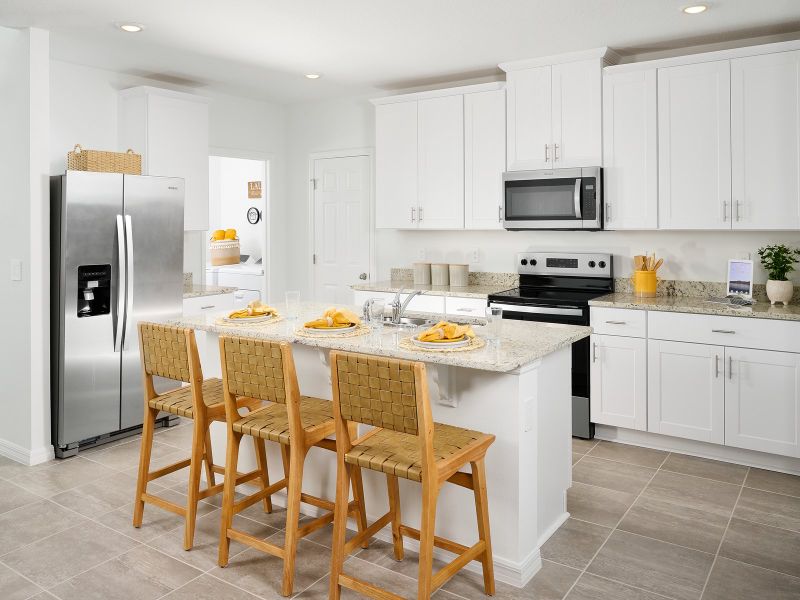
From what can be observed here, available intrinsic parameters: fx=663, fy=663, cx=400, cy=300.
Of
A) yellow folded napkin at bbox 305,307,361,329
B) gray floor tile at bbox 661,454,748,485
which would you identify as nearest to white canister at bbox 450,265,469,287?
gray floor tile at bbox 661,454,748,485

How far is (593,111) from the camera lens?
4.42m

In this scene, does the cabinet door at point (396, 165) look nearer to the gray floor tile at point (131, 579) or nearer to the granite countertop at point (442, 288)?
the granite countertop at point (442, 288)

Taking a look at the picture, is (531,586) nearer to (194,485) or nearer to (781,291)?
(194,485)

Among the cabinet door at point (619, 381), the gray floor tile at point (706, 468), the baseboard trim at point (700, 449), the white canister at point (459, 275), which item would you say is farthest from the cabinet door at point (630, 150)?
the gray floor tile at point (706, 468)

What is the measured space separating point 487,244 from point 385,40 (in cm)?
Answer: 184

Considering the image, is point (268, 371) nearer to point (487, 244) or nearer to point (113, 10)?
point (113, 10)

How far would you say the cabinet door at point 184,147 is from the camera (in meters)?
4.97

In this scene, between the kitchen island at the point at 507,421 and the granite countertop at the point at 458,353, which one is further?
the kitchen island at the point at 507,421

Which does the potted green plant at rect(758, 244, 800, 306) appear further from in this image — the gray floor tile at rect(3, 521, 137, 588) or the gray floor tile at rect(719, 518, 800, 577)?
the gray floor tile at rect(3, 521, 137, 588)

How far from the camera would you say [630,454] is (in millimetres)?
4062

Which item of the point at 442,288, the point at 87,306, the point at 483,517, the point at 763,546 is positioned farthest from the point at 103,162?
the point at 763,546

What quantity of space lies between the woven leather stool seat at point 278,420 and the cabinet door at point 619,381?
208 centimetres

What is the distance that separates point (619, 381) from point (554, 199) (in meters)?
1.32

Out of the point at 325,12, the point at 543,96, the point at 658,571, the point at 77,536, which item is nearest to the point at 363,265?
the point at 543,96
